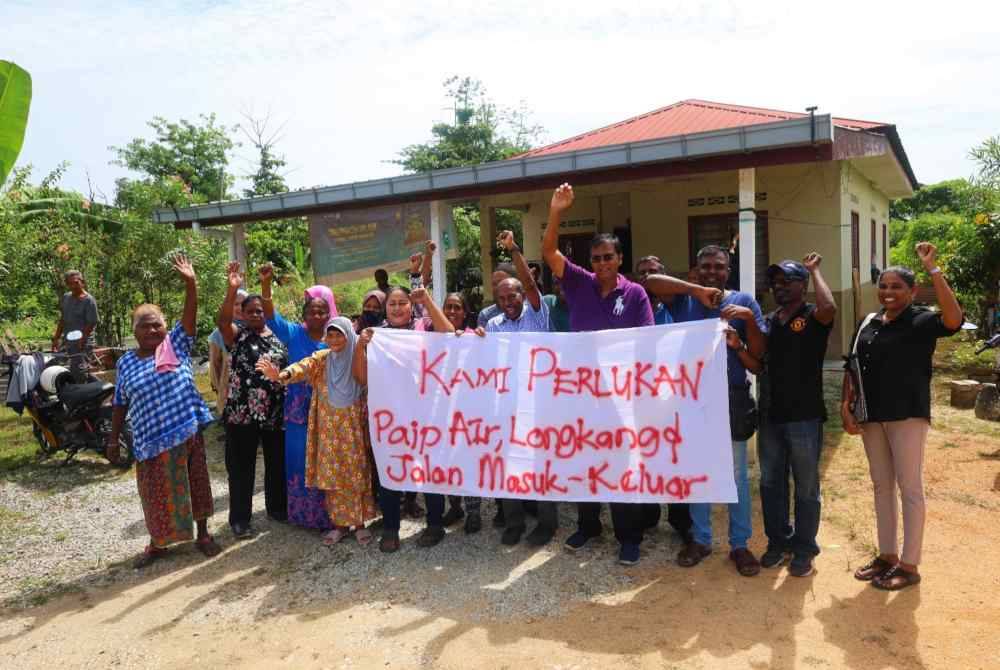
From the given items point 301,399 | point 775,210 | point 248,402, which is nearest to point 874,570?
point 301,399

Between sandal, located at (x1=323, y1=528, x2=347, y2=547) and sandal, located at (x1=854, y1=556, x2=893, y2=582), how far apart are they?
118 inches

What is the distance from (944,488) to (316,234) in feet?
29.6

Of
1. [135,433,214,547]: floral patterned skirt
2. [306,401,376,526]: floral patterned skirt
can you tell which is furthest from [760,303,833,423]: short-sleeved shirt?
[135,433,214,547]: floral patterned skirt

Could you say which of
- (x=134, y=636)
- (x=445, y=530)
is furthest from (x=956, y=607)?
(x=134, y=636)

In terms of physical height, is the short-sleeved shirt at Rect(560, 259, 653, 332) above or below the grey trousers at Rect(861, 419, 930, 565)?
above

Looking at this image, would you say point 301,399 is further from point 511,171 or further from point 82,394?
point 511,171

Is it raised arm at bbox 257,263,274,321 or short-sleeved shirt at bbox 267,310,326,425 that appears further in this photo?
short-sleeved shirt at bbox 267,310,326,425

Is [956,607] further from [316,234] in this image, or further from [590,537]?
[316,234]

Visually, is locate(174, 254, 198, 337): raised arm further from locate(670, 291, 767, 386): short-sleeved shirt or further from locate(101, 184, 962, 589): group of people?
locate(670, 291, 767, 386): short-sleeved shirt

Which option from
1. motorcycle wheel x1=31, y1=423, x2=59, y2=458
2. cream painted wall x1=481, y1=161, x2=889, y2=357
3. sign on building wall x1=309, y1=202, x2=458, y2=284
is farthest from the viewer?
cream painted wall x1=481, y1=161, x2=889, y2=357

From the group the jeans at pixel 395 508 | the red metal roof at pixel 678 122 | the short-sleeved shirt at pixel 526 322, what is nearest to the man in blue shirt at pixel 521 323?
the short-sleeved shirt at pixel 526 322

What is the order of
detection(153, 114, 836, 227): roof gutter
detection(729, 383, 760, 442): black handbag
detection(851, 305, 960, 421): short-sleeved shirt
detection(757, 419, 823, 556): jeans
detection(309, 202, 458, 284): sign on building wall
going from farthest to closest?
detection(309, 202, 458, 284): sign on building wall → detection(153, 114, 836, 227): roof gutter → detection(729, 383, 760, 442): black handbag → detection(757, 419, 823, 556): jeans → detection(851, 305, 960, 421): short-sleeved shirt

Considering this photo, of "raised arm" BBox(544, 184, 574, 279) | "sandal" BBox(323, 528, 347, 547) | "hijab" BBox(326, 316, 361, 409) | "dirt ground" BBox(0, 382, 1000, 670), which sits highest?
"raised arm" BBox(544, 184, 574, 279)

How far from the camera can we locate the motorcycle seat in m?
6.59
